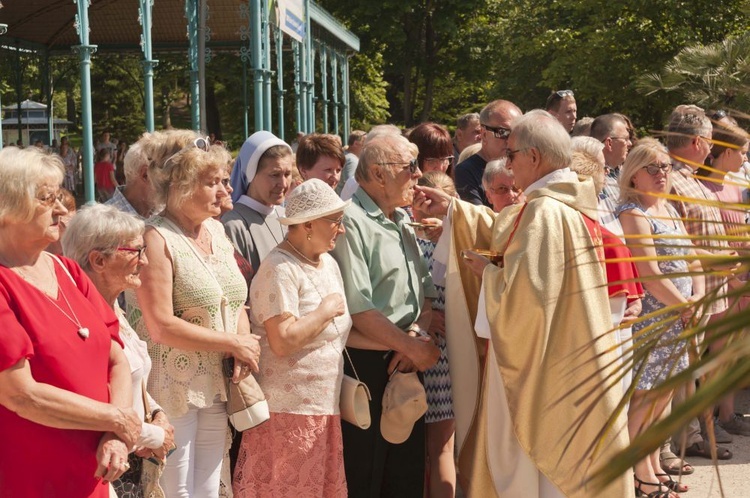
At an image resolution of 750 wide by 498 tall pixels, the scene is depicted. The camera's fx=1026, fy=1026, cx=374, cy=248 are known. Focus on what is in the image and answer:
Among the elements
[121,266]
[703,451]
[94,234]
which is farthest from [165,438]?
[703,451]

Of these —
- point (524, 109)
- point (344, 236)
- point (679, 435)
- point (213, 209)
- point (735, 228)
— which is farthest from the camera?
point (524, 109)

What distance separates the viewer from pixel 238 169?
17.1 ft

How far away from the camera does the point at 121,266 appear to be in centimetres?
363

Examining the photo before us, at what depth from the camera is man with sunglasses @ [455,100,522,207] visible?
666 cm

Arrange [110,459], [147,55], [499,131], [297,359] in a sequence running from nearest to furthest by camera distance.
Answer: [110,459] < [297,359] < [499,131] < [147,55]

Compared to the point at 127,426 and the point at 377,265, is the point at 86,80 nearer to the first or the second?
the point at 377,265

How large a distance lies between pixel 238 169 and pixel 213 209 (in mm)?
975

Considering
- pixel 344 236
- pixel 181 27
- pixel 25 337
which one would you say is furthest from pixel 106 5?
pixel 25 337

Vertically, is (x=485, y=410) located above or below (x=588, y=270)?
below

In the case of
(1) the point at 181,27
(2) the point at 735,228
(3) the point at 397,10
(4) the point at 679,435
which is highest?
(3) the point at 397,10

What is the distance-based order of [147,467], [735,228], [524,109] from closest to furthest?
[735,228]
[147,467]
[524,109]

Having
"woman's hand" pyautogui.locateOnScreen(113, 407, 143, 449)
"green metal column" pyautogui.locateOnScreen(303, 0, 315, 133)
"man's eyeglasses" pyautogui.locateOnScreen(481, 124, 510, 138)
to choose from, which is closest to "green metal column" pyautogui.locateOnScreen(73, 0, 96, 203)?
"man's eyeglasses" pyautogui.locateOnScreen(481, 124, 510, 138)

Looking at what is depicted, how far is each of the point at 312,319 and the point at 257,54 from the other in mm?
10338

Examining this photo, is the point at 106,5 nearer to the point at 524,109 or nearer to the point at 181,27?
the point at 181,27
